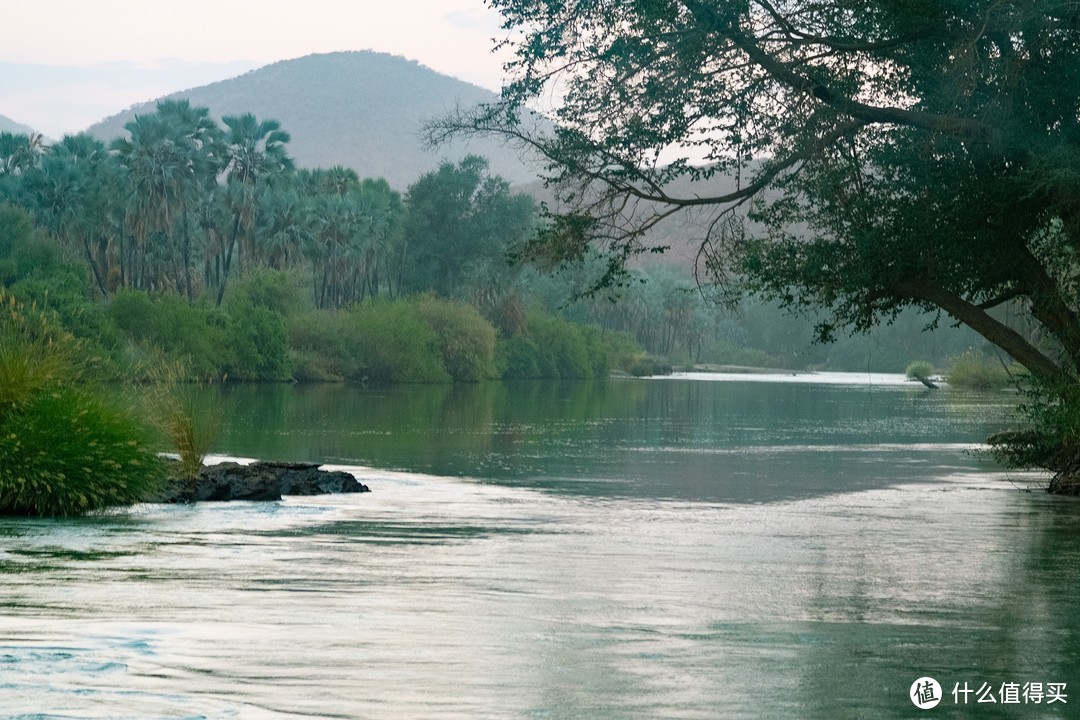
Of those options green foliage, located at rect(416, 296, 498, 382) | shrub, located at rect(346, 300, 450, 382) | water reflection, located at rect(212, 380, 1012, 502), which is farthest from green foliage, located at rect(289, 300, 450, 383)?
water reflection, located at rect(212, 380, 1012, 502)

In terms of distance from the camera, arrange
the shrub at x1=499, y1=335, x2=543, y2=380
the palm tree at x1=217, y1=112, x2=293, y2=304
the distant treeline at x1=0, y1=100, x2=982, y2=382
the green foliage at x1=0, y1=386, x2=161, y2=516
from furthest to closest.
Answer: the shrub at x1=499, y1=335, x2=543, y2=380 → the palm tree at x1=217, y1=112, x2=293, y2=304 → the distant treeline at x1=0, y1=100, x2=982, y2=382 → the green foliage at x1=0, y1=386, x2=161, y2=516

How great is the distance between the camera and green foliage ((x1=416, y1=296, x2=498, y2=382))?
290 feet

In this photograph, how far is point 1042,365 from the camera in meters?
20.2

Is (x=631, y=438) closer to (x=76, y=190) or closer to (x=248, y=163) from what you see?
(x=76, y=190)

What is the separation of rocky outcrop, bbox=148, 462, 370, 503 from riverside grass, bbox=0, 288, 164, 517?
981 mm

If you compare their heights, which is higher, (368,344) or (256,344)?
(368,344)

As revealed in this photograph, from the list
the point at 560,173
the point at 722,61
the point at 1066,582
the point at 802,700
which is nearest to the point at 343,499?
the point at 560,173

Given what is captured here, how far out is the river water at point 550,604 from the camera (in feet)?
21.1

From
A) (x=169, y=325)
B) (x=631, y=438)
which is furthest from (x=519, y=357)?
(x=631, y=438)

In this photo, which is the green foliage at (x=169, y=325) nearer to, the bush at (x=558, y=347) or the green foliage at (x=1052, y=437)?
the bush at (x=558, y=347)

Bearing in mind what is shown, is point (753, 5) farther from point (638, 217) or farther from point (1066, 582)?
point (1066, 582)

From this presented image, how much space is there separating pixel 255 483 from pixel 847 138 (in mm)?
8522

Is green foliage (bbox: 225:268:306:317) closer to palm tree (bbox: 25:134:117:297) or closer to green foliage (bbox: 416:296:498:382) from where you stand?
palm tree (bbox: 25:134:117:297)

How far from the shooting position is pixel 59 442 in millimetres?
14984
